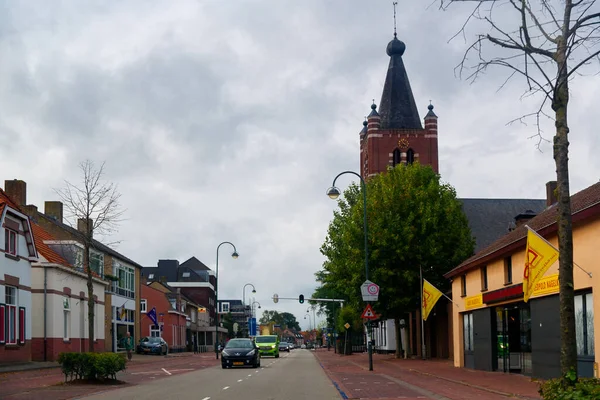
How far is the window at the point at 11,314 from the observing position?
34688 mm

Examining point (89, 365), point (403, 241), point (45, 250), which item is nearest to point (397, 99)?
point (403, 241)

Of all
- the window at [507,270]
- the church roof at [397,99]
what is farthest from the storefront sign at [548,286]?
the church roof at [397,99]

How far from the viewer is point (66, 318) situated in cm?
4453

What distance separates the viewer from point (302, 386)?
78.2 feet

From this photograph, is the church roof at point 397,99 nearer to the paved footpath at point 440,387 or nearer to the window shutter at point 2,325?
the window shutter at point 2,325

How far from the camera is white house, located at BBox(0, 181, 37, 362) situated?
34125 millimetres

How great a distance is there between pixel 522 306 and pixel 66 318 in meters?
27.6

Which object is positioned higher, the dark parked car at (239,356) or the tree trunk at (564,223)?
the tree trunk at (564,223)

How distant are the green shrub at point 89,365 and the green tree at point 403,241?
70.3ft

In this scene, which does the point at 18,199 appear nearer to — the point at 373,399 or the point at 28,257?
the point at 28,257

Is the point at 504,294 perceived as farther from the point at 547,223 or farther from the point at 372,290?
the point at 372,290

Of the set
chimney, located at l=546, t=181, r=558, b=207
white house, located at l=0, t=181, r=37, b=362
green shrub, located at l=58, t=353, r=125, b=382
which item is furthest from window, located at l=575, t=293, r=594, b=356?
chimney, located at l=546, t=181, r=558, b=207

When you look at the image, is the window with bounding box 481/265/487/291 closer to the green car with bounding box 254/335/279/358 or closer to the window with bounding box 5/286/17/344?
the window with bounding box 5/286/17/344

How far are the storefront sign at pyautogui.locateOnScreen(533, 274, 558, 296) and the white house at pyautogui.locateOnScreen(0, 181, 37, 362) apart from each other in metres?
22.3
